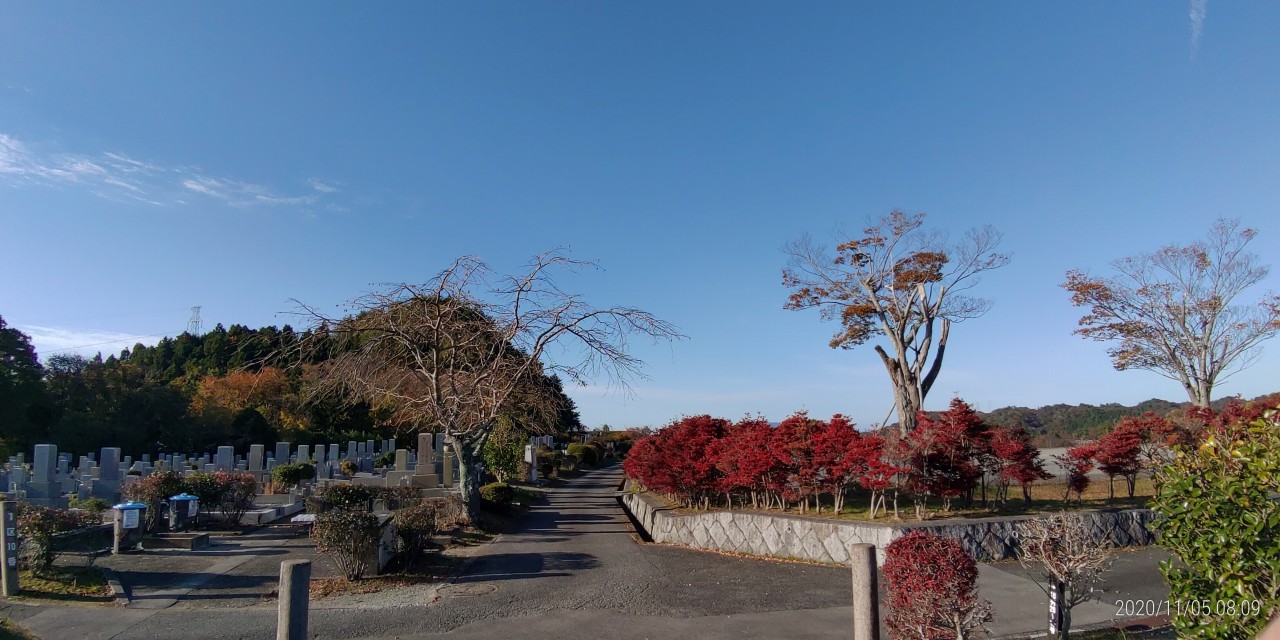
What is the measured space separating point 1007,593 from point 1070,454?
21.9 ft

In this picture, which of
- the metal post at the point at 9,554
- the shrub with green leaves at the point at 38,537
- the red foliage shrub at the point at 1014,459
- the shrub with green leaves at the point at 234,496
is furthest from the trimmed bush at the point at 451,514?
the red foliage shrub at the point at 1014,459

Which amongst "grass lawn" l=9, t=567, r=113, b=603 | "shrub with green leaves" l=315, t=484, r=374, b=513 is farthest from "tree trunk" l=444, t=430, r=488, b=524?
"grass lawn" l=9, t=567, r=113, b=603

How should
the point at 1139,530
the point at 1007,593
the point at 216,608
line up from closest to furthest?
the point at 216,608
the point at 1007,593
the point at 1139,530

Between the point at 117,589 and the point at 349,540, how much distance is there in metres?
2.74

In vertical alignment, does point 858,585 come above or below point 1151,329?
below

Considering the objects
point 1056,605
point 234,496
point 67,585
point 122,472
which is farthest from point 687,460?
point 122,472

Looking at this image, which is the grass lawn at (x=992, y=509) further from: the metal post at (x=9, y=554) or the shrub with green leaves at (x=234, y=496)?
the metal post at (x=9, y=554)

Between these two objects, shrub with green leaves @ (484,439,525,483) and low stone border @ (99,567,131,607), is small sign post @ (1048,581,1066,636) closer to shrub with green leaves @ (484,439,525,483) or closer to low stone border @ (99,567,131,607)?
low stone border @ (99,567,131,607)

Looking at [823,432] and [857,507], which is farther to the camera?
[857,507]

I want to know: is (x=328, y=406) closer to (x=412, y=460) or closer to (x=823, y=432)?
(x=412, y=460)

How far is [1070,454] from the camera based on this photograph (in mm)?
14031

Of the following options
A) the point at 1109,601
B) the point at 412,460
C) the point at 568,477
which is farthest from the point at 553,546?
the point at 568,477

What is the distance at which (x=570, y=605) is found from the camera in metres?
8.52

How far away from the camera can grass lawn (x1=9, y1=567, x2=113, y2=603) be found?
8242 mm
